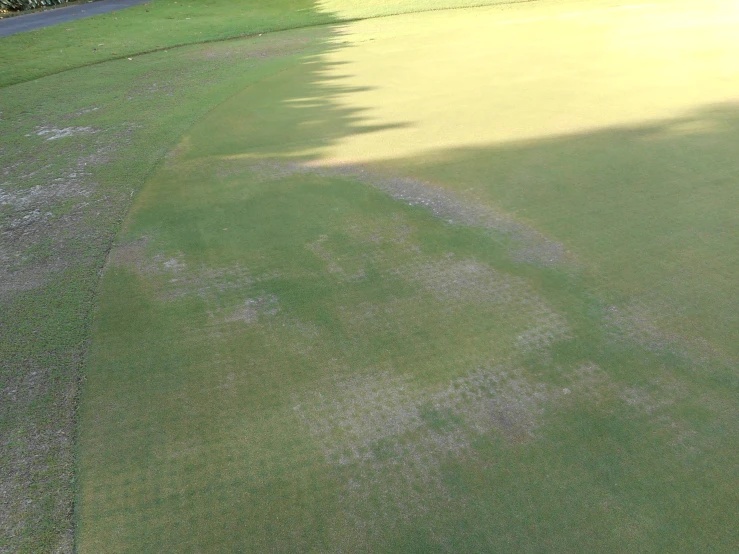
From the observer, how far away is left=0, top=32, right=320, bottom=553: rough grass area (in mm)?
2383

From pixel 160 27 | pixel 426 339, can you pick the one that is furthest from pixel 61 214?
pixel 160 27

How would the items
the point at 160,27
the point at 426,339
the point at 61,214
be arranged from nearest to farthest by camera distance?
the point at 426,339 → the point at 61,214 → the point at 160,27

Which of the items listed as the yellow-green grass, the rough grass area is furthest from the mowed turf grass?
the yellow-green grass

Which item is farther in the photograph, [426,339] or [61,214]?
[61,214]

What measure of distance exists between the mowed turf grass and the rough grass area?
0.13 m

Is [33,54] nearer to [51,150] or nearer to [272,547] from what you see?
[51,150]

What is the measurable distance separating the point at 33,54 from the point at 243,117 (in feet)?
16.0

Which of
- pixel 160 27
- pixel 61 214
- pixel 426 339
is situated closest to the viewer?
pixel 426 339

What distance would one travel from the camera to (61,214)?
171 inches

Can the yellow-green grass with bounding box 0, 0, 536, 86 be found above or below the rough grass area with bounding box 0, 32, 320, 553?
above

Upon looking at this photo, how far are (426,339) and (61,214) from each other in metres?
2.93

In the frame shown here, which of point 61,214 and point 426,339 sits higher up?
point 61,214

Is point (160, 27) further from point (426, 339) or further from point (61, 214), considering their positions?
point (426, 339)

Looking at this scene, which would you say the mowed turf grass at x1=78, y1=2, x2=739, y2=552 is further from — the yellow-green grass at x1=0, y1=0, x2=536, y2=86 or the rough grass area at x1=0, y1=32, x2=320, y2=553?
the yellow-green grass at x1=0, y1=0, x2=536, y2=86
